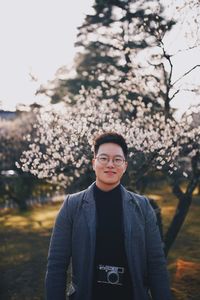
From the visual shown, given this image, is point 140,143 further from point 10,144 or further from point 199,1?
point 10,144

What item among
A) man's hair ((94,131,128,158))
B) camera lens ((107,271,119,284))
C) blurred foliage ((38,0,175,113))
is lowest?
camera lens ((107,271,119,284))

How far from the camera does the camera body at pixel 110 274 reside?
8.35 feet

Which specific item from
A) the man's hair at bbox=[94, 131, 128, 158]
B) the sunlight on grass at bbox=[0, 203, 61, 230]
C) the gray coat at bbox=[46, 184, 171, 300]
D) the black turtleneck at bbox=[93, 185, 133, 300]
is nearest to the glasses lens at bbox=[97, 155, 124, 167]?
the man's hair at bbox=[94, 131, 128, 158]

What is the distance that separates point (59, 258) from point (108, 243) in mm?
373

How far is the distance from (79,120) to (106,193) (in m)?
6.65

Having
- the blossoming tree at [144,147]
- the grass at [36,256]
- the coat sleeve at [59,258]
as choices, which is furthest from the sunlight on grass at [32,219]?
the coat sleeve at [59,258]

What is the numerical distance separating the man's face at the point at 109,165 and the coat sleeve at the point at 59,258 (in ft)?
1.12

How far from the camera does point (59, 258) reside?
2631 mm

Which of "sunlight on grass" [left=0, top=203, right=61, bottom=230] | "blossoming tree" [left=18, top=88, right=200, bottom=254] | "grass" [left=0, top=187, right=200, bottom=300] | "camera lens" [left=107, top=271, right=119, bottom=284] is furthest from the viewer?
"sunlight on grass" [left=0, top=203, right=61, bottom=230]

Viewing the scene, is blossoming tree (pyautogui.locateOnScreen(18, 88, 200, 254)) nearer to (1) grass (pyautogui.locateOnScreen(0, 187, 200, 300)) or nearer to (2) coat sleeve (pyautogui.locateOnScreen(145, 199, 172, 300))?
(1) grass (pyautogui.locateOnScreen(0, 187, 200, 300))

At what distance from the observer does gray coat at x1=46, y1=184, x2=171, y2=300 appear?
258 centimetres

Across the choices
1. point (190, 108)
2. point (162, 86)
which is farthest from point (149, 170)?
point (162, 86)

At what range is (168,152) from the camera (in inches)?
333

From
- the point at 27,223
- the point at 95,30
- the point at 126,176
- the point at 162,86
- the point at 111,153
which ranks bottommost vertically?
the point at 27,223
